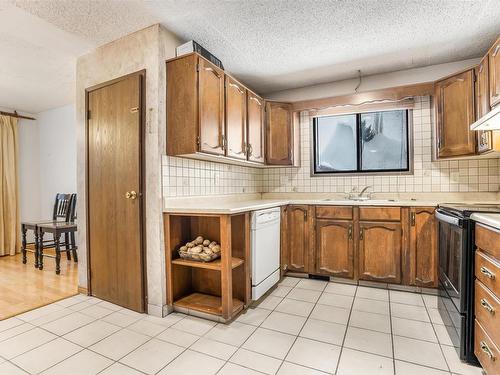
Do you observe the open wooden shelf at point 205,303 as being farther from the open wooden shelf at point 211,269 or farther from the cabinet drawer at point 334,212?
the cabinet drawer at point 334,212

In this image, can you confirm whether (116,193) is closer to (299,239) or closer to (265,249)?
(265,249)

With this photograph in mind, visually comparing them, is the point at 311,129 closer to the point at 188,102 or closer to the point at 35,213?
the point at 188,102

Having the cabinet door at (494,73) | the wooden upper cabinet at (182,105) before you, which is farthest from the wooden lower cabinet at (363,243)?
the wooden upper cabinet at (182,105)

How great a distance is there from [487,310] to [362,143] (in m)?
2.44

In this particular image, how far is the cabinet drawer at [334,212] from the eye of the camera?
9.71 feet

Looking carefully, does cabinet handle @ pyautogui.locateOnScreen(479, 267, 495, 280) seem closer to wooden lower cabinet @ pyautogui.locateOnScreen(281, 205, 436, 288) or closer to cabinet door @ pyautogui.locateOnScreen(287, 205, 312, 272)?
wooden lower cabinet @ pyautogui.locateOnScreen(281, 205, 436, 288)

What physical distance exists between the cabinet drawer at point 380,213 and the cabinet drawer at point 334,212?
0.42 feet

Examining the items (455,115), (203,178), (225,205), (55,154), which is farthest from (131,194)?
(55,154)

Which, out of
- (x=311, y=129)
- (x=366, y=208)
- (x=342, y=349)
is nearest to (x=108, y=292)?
(x=342, y=349)

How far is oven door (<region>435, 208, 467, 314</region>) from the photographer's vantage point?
5.51 feet

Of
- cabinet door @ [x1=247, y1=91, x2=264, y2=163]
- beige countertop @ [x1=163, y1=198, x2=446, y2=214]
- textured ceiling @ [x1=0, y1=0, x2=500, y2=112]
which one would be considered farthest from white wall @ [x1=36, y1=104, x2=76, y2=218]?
cabinet door @ [x1=247, y1=91, x2=264, y2=163]

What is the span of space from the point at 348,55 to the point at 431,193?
70.4 inches

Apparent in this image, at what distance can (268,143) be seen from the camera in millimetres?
3564

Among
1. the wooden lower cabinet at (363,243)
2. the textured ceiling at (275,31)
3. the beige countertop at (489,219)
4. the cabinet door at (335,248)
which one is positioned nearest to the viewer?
the beige countertop at (489,219)
